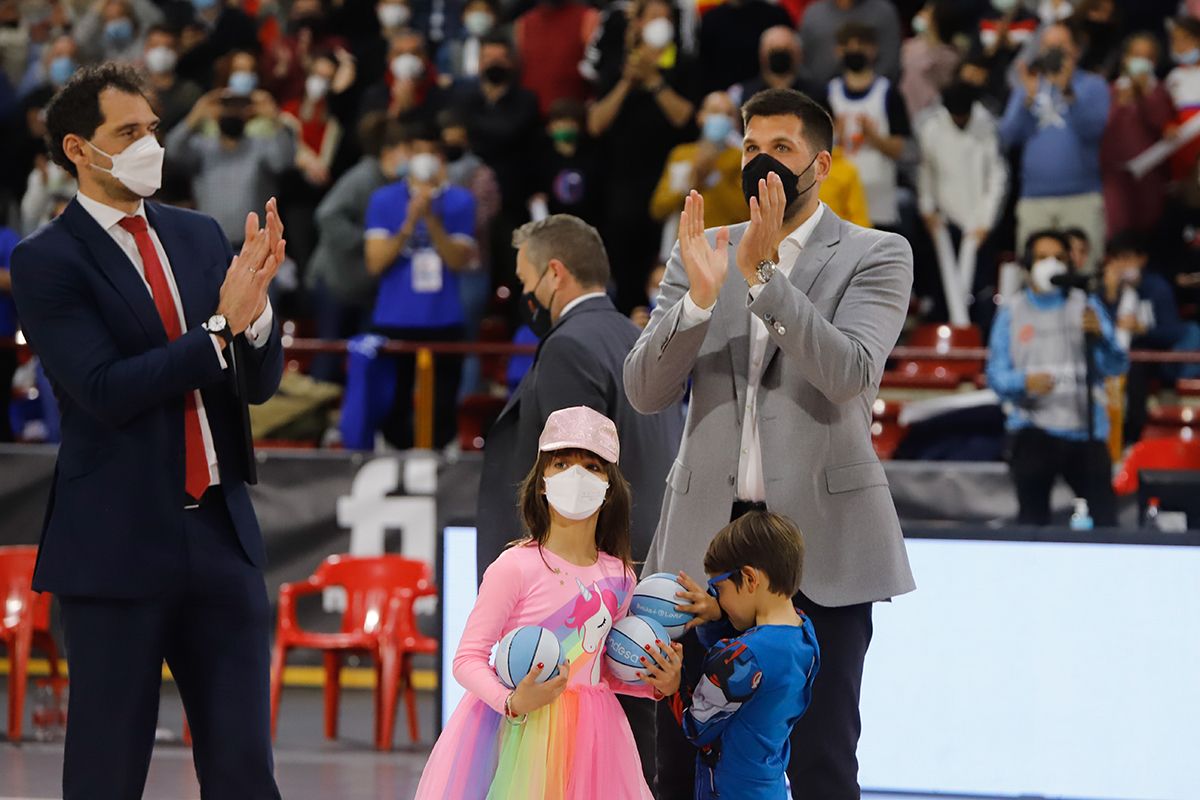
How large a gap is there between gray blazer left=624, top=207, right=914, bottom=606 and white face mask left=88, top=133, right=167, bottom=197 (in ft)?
4.11

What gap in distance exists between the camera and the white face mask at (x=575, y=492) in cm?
414

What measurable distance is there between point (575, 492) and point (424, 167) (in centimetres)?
714

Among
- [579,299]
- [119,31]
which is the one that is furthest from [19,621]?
[119,31]

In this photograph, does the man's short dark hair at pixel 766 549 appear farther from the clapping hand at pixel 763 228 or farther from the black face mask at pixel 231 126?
the black face mask at pixel 231 126

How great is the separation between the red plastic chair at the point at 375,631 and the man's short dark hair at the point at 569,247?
3292mm

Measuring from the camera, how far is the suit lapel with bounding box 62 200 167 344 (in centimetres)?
417

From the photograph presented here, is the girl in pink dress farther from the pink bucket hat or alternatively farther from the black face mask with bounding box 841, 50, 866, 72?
the black face mask with bounding box 841, 50, 866, 72

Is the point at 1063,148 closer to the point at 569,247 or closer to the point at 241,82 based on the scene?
the point at 241,82

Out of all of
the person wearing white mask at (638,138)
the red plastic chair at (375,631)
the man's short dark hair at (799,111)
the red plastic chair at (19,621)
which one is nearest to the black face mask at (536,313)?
the man's short dark hair at (799,111)

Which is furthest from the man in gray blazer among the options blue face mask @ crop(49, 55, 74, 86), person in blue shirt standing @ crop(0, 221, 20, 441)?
blue face mask @ crop(49, 55, 74, 86)

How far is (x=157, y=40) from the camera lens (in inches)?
529

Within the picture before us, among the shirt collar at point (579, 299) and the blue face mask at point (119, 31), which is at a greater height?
the blue face mask at point (119, 31)

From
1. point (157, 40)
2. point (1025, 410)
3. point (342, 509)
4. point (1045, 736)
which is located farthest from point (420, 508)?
point (157, 40)

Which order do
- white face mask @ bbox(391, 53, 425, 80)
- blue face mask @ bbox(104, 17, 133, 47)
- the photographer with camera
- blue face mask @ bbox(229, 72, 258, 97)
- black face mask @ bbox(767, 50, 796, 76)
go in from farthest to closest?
blue face mask @ bbox(104, 17, 133, 47)
blue face mask @ bbox(229, 72, 258, 97)
white face mask @ bbox(391, 53, 425, 80)
black face mask @ bbox(767, 50, 796, 76)
the photographer with camera
